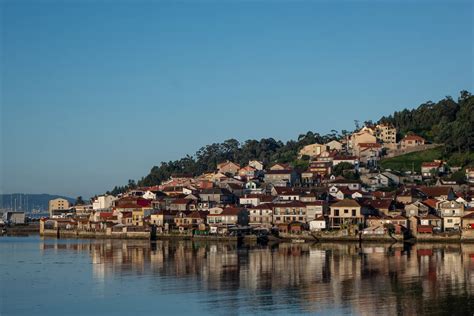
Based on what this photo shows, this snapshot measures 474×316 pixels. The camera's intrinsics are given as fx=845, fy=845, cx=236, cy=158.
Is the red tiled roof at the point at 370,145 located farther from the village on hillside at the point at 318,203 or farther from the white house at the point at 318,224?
the white house at the point at 318,224

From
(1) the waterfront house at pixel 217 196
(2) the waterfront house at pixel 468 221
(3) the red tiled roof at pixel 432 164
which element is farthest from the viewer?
(3) the red tiled roof at pixel 432 164

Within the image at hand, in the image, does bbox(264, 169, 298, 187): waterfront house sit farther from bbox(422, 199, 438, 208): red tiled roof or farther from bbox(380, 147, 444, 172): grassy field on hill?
bbox(422, 199, 438, 208): red tiled roof

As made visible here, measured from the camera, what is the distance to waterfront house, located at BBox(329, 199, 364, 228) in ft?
181

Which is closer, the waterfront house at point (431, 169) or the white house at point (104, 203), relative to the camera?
the waterfront house at point (431, 169)

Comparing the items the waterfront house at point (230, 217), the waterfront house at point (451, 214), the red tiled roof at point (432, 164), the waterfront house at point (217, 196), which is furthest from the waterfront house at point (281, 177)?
the waterfront house at point (451, 214)

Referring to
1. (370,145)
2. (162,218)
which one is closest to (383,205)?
(162,218)

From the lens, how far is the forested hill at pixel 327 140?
7831 centimetres

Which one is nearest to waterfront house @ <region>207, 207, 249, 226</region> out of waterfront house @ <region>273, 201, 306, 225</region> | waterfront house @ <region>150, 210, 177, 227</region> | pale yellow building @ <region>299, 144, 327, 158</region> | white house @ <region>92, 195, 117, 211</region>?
waterfront house @ <region>273, 201, 306, 225</region>

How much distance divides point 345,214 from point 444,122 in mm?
33893

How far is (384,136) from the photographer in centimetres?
8919

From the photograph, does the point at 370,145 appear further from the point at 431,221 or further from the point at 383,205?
Result: the point at 431,221

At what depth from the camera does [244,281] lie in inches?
1255

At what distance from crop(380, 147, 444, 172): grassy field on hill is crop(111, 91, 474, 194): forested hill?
137 cm

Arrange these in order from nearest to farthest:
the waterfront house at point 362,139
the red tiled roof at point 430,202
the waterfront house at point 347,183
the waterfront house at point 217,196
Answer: the red tiled roof at point 430,202
the waterfront house at point 217,196
the waterfront house at point 347,183
the waterfront house at point 362,139
